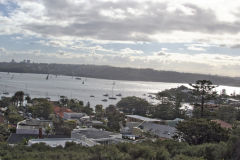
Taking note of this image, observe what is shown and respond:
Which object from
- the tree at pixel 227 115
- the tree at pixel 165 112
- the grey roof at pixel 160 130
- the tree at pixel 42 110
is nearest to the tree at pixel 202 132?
the grey roof at pixel 160 130

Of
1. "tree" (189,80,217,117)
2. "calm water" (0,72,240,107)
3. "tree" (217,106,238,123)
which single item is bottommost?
"calm water" (0,72,240,107)

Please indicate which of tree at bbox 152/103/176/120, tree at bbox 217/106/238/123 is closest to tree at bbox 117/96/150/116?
tree at bbox 152/103/176/120

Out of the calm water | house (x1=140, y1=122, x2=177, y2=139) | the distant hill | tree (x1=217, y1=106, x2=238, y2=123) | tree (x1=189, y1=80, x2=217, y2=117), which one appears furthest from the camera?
the distant hill

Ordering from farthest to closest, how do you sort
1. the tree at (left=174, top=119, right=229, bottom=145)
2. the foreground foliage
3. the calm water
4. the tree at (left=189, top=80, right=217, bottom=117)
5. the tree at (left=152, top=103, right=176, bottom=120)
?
1. the calm water
2. the tree at (left=152, top=103, right=176, bottom=120)
3. the tree at (left=189, top=80, right=217, bottom=117)
4. the tree at (left=174, top=119, right=229, bottom=145)
5. the foreground foliage

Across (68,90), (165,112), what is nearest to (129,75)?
(68,90)

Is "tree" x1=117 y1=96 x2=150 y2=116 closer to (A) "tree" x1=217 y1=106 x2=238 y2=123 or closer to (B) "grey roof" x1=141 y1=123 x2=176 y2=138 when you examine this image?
(A) "tree" x1=217 y1=106 x2=238 y2=123

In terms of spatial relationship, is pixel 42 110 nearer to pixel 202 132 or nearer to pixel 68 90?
pixel 202 132

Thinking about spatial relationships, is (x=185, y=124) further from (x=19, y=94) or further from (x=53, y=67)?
(x=53, y=67)

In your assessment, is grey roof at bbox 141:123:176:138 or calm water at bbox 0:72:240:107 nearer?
grey roof at bbox 141:123:176:138
